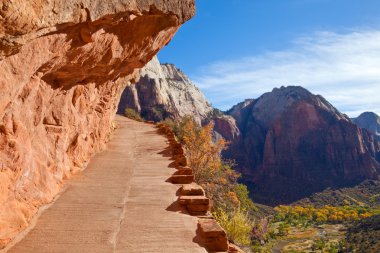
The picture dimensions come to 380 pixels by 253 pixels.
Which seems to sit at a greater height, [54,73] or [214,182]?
[54,73]

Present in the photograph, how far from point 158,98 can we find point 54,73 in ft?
176

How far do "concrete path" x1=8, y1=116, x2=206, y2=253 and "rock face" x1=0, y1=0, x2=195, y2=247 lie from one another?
41cm

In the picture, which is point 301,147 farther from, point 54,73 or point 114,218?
point 114,218

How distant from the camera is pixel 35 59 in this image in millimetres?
5398

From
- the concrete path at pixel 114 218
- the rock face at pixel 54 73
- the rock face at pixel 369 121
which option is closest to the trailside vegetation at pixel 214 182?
the concrete path at pixel 114 218

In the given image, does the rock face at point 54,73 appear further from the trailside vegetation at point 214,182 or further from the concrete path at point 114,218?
the trailside vegetation at point 214,182

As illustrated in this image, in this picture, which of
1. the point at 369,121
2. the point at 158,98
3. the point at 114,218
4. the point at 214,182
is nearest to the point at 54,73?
the point at 114,218

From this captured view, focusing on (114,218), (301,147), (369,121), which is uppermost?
(114,218)

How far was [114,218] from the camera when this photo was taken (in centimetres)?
668

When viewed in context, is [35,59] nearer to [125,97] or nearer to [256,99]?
[125,97]

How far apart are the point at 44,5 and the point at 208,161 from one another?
16.0m

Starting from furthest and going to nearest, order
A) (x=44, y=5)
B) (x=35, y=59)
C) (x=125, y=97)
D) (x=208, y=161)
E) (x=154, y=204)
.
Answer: (x=125, y=97) < (x=208, y=161) < (x=154, y=204) < (x=35, y=59) < (x=44, y=5)

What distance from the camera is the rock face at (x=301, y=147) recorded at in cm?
9638

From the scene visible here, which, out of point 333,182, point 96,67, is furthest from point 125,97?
point 333,182
